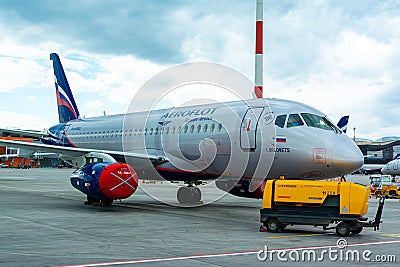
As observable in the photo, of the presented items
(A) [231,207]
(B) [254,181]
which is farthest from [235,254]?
(A) [231,207]

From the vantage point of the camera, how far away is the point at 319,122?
1589cm

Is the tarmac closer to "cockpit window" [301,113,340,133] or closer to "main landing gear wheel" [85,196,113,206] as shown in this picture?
"main landing gear wheel" [85,196,113,206]

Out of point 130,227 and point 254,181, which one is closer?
point 130,227

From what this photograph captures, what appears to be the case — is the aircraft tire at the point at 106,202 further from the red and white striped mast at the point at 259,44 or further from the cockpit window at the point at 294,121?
the red and white striped mast at the point at 259,44

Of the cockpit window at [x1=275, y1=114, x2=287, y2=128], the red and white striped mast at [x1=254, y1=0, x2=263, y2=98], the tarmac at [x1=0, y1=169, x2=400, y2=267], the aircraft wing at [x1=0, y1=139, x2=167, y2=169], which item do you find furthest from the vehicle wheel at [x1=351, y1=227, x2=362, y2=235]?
the red and white striped mast at [x1=254, y1=0, x2=263, y2=98]

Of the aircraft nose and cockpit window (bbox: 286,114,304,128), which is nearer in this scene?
the aircraft nose

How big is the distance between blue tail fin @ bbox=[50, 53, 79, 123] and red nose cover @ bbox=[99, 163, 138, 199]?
12672 mm

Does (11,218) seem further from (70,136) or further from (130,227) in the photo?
(70,136)

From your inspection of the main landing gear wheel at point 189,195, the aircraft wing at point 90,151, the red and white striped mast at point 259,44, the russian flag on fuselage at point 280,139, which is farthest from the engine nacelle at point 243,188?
the red and white striped mast at point 259,44

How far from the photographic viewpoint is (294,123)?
625 inches

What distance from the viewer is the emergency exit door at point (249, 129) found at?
16.3 metres

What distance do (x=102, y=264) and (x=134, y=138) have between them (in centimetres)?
1389

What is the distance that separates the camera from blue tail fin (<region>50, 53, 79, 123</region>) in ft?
98.3

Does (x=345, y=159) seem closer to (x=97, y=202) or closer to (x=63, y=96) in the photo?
(x=97, y=202)
